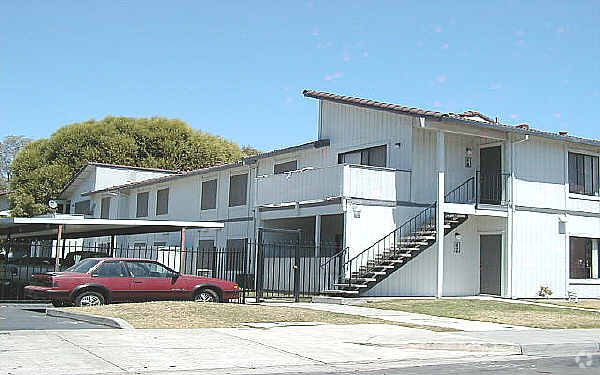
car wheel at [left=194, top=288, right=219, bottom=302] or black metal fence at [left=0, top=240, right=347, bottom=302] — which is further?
black metal fence at [left=0, top=240, right=347, bottom=302]

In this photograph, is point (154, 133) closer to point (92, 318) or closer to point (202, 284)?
point (202, 284)

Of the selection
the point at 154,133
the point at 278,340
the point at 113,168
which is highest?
the point at 154,133

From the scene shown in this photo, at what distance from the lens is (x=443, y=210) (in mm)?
24703

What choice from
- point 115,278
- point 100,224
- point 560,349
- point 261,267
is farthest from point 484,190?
point 560,349

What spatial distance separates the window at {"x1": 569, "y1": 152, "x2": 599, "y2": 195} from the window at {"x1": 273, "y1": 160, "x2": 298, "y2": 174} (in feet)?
33.3

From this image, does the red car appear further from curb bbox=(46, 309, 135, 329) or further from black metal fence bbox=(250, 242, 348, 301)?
black metal fence bbox=(250, 242, 348, 301)

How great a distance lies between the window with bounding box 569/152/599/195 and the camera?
28.4 meters

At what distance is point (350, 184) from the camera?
80.6ft

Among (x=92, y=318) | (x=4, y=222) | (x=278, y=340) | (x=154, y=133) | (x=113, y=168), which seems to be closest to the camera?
(x=278, y=340)

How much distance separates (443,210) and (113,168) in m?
26.7

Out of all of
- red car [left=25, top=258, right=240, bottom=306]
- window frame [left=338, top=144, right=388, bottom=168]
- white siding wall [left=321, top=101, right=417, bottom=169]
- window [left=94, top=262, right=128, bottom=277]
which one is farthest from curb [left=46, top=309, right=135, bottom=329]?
window frame [left=338, top=144, right=388, bottom=168]

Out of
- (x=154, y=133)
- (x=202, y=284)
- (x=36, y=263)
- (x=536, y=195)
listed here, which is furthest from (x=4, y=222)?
(x=154, y=133)

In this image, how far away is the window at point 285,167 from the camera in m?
30.1

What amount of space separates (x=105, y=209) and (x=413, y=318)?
29.6 metres
